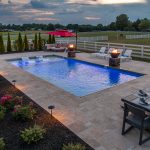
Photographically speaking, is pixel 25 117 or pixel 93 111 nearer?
pixel 25 117

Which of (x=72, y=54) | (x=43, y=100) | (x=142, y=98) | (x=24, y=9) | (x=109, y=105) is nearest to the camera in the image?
(x=142, y=98)

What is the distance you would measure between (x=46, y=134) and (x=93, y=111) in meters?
1.76

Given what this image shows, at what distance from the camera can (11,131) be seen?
4969 millimetres

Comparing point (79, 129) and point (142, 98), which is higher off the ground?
point (142, 98)

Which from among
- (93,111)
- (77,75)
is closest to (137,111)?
(93,111)

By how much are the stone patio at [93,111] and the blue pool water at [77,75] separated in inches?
52.3

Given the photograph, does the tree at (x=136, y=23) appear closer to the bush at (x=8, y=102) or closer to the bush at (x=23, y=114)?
the bush at (x=8, y=102)

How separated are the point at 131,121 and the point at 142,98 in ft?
2.38

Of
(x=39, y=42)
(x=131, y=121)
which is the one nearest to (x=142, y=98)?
(x=131, y=121)

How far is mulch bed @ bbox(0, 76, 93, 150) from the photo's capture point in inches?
172

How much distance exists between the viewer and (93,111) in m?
5.99

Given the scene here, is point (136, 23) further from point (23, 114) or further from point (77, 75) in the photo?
point (23, 114)

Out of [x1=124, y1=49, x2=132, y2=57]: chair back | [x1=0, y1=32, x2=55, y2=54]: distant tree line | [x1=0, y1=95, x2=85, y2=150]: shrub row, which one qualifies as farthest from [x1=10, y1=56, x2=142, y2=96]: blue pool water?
[x1=0, y1=32, x2=55, y2=54]: distant tree line

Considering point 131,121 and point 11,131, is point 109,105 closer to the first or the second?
point 131,121
